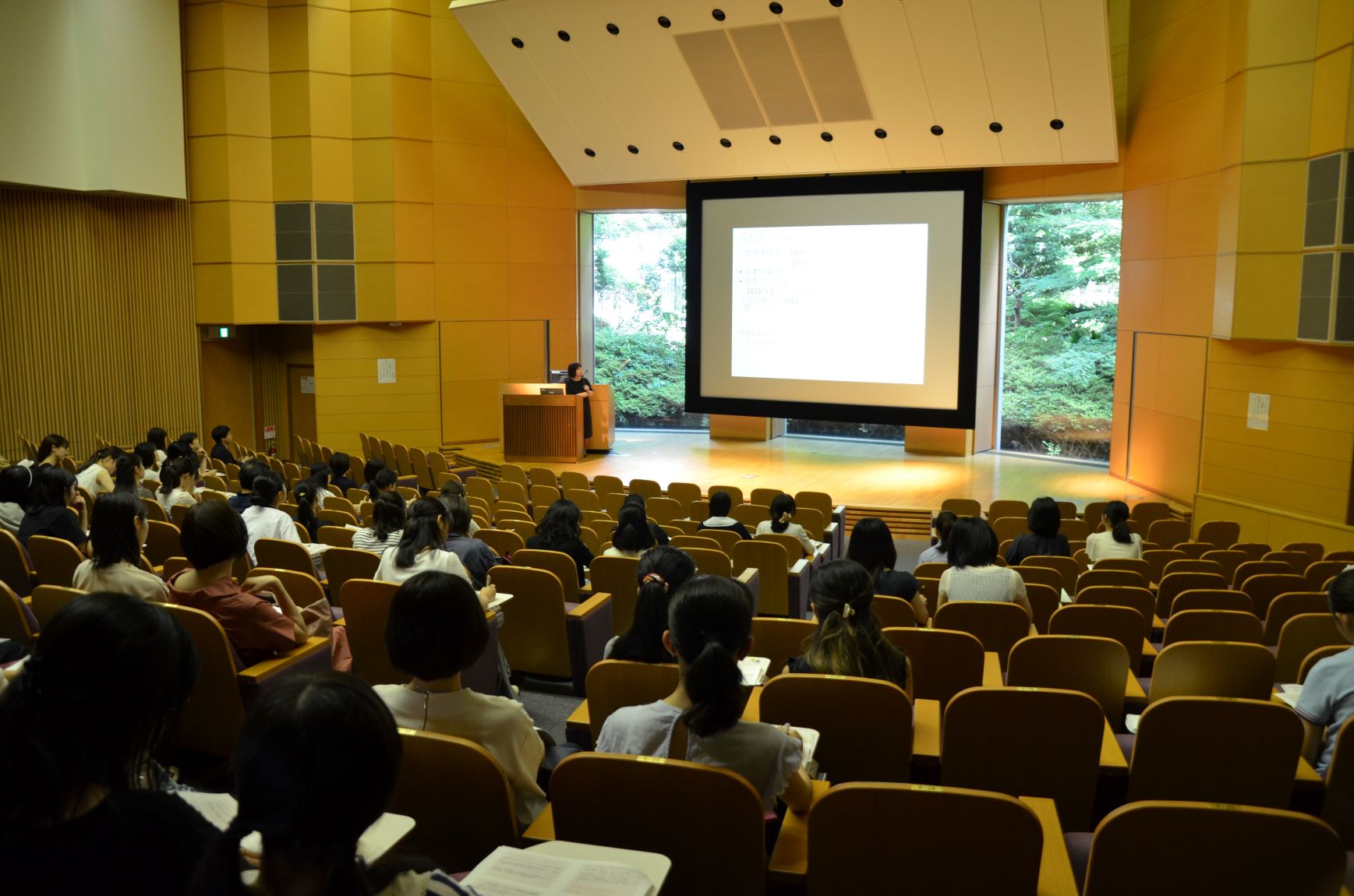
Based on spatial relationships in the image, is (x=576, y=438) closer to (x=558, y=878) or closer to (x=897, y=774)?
(x=897, y=774)

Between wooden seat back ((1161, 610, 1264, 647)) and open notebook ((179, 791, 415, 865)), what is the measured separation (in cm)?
340

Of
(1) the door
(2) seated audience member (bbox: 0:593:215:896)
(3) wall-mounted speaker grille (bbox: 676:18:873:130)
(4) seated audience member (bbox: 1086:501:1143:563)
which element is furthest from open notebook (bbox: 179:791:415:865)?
(1) the door

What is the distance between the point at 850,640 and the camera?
9.95 feet

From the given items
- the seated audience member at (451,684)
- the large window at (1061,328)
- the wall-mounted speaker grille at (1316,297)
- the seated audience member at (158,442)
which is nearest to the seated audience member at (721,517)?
the seated audience member at (451,684)

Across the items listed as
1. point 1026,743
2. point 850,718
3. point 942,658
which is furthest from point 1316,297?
point 850,718

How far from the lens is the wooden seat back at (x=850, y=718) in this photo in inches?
106

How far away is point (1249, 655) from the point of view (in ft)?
11.0

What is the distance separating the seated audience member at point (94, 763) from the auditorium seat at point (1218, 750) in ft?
7.46

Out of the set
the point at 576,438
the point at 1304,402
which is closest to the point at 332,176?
the point at 576,438

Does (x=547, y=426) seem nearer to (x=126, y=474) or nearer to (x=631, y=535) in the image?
(x=126, y=474)

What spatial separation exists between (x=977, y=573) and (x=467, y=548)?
7.99 feet

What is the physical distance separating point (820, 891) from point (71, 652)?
54.6 inches

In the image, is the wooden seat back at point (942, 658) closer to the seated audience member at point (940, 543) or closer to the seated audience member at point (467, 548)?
the seated audience member at point (467, 548)

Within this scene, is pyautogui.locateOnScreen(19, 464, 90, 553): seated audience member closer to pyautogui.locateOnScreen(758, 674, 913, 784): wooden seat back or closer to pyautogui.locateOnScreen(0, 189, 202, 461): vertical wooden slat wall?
pyautogui.locateOnScreen(758, 674, 913, 784): wooden seat back
